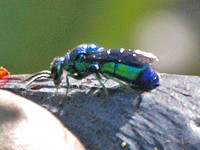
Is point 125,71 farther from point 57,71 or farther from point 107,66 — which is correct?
point 57,71

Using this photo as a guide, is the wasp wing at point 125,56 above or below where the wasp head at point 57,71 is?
above

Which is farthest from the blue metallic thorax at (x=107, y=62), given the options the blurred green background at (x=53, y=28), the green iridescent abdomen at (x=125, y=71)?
the blurred green background at (x=53, y=28)

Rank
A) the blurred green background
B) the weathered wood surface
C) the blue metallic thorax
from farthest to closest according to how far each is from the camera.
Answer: the blurred green background < the blue metallic thorax < the weathered wood surface

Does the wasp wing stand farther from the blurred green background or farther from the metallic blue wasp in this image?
the blurred green background

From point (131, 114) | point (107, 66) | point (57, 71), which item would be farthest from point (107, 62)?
point (131, 114)

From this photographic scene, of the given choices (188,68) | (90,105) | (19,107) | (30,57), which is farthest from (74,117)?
(188,68)

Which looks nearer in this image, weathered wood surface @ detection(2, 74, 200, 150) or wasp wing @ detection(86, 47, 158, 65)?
weathered wood surface @ detection(2, 74, 200, 150)

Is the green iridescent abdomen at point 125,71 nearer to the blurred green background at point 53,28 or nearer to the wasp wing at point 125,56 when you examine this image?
the wasp wing at point 125,56

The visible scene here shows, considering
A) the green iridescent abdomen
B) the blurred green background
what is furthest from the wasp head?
the blurred green background
